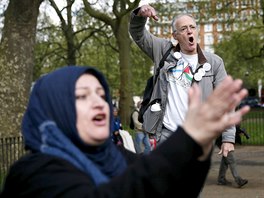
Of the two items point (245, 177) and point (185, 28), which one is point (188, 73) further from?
point (245, 177)

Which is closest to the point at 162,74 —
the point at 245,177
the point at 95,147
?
the point at 95,147

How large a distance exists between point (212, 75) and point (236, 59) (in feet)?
129

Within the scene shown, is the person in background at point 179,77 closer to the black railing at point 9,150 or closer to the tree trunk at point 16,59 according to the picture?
the black railing at point 9,150

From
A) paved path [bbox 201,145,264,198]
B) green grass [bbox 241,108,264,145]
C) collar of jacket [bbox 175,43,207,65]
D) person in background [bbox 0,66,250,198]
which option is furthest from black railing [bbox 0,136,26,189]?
green grass [bbox 241,108,264,145]

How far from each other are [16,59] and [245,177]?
5402mm

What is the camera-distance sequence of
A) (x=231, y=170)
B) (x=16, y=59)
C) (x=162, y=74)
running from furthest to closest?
(x=16, y=59)
(x=231, y=170)
(x=162, y=74)

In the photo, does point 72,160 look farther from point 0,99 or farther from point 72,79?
point 0,99

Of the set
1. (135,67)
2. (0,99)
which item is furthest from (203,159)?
(135,67)

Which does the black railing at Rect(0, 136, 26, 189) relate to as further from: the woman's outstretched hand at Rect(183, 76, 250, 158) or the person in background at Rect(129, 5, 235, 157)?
the woman's outstretched hand at Rect(183, 76, 250, 158)

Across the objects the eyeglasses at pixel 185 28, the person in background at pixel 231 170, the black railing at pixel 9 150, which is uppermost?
the eyeglasses at pixel 185 28

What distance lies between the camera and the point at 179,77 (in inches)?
203

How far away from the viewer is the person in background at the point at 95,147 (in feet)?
6.63

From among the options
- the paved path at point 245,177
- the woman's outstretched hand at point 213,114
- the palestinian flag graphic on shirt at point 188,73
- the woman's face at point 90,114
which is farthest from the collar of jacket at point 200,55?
the paved path at point 245,177

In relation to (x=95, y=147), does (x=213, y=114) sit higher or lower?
higher
